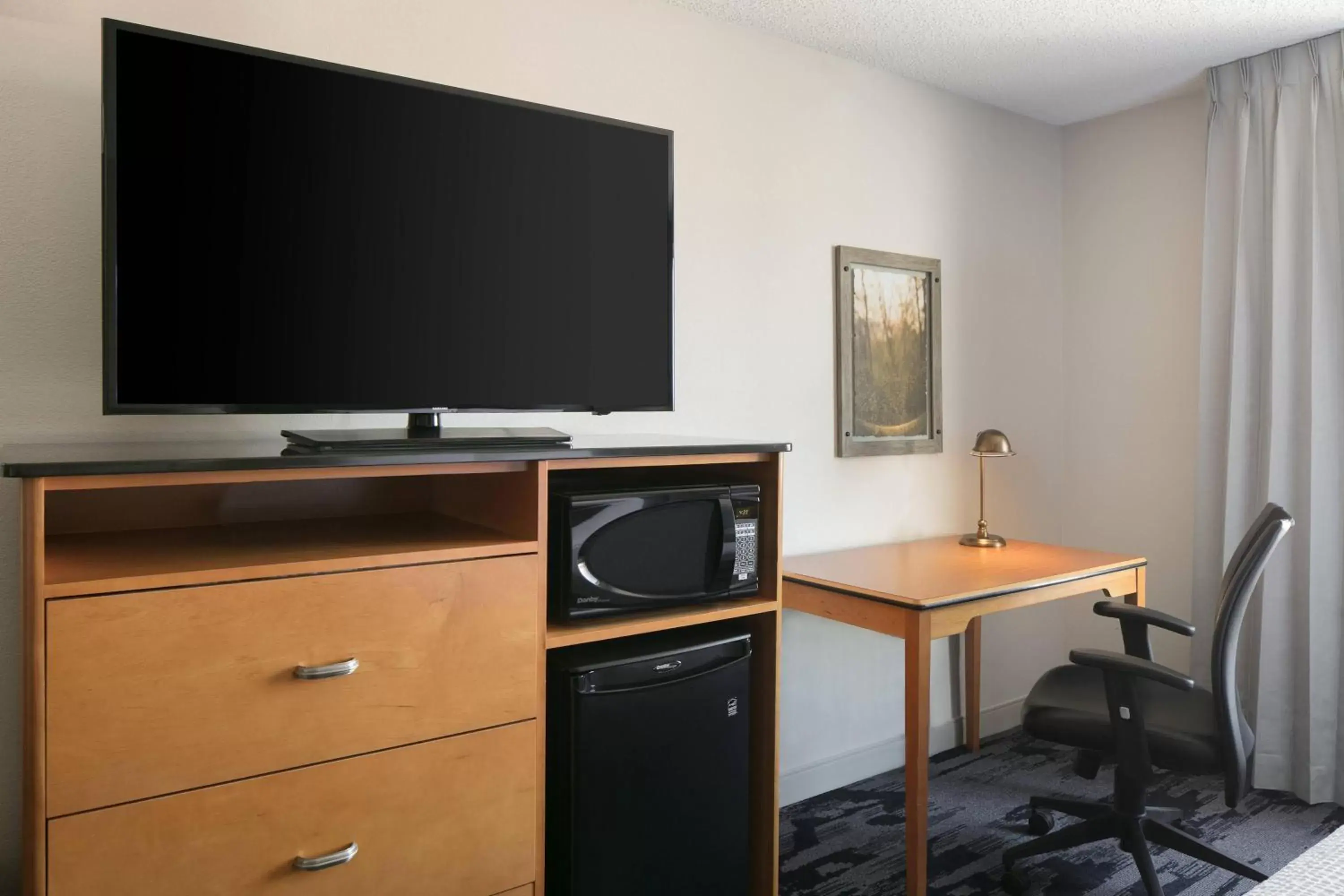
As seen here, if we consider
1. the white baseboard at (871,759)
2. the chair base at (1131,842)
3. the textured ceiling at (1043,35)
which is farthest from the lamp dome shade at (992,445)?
the textured ceiling at (1043,35)

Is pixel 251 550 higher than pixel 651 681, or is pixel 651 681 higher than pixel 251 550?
pixel 251 550

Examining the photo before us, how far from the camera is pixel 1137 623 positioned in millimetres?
2545

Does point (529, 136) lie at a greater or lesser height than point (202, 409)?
greater

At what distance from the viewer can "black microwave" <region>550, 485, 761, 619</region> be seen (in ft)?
5.88

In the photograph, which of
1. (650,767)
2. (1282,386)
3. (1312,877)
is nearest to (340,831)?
(650,767)

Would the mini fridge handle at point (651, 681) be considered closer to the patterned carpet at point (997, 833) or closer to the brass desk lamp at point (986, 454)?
the patterned carpet at point (997, 833)

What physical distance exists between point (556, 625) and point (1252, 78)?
3.04 m

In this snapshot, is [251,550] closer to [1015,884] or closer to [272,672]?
[272,672]

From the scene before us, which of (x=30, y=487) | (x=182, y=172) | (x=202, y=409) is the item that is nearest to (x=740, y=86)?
(x=182, y=172)

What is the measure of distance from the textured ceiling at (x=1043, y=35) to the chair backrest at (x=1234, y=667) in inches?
62.5

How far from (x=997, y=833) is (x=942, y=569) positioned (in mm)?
805

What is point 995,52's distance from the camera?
9.75 ft

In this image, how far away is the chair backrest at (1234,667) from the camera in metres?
2.10

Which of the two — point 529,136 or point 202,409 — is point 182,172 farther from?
point 529,136
